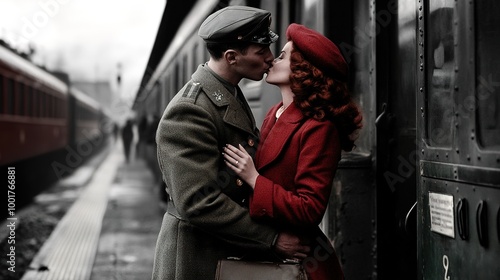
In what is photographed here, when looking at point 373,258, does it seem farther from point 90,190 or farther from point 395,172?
point 90,190

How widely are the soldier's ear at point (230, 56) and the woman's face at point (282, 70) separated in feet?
0.48

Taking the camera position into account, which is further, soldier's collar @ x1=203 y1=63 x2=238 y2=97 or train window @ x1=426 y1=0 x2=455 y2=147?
train window @ x1=426 y1=0 x2=455 y2=147

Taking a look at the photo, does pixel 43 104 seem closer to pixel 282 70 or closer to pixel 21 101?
Result: pixel 21 101

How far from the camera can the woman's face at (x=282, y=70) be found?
2.16 meters

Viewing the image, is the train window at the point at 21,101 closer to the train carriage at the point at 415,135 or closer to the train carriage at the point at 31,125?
the train carriage at the point at 31,125

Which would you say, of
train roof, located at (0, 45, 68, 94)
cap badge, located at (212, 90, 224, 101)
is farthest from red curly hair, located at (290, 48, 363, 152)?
train roof, located at (0, 45, 68, 94)

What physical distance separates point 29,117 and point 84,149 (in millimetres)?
16044

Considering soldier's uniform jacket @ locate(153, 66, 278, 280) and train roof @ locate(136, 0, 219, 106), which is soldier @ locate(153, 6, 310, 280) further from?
train roof @ locate(136, 0, 219, 106)

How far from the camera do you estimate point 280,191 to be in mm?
2039

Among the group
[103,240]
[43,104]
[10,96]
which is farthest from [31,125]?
[103,240]

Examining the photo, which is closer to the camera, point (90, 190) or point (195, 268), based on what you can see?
point (195, 268)

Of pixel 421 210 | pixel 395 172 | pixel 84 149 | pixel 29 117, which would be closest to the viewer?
pixel 421 210

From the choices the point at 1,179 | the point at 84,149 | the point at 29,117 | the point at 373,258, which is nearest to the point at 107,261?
the point at 373,258

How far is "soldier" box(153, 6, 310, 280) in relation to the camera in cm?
202
